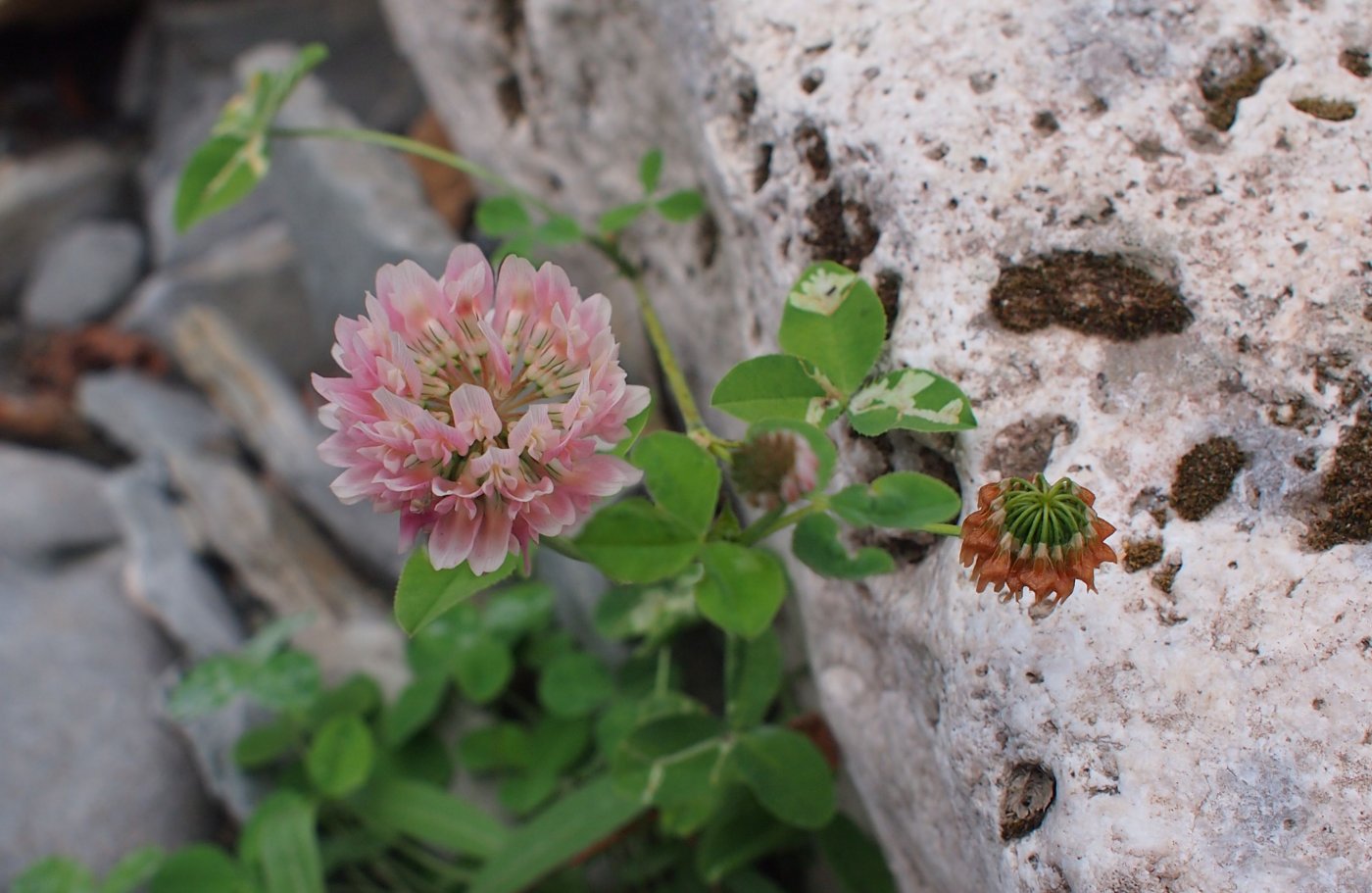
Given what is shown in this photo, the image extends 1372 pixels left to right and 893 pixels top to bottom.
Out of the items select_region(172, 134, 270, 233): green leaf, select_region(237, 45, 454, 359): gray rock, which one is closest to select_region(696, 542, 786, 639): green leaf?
select_region(172, 134, 270, 233): green leaf

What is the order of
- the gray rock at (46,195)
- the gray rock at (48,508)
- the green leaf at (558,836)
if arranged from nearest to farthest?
the green leaf at (558,836) → the gray rock at (48,508) → the gray rock at (46,195)

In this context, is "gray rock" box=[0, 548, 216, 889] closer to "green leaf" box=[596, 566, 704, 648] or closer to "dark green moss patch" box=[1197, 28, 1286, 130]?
"green leaf" box=[596, 566, 704, 648]

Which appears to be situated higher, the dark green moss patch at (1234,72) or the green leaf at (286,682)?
the dark green moss patch at (1234,72)

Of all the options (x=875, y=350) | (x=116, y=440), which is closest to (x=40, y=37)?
(x=116, y=440)

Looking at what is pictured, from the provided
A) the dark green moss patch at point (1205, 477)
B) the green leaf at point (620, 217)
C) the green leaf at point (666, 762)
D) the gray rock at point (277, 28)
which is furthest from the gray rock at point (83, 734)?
the dark green moss patch at point (1205, 477)

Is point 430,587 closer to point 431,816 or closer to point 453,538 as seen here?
point 453,538

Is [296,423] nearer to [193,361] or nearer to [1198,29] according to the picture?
[193,361]

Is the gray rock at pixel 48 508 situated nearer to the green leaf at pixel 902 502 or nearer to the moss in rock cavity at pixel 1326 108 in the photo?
the green leaf at pixel 902 502

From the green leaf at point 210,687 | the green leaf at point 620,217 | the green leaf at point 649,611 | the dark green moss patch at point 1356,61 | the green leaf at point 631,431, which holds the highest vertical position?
the green leaf at point 631,431
